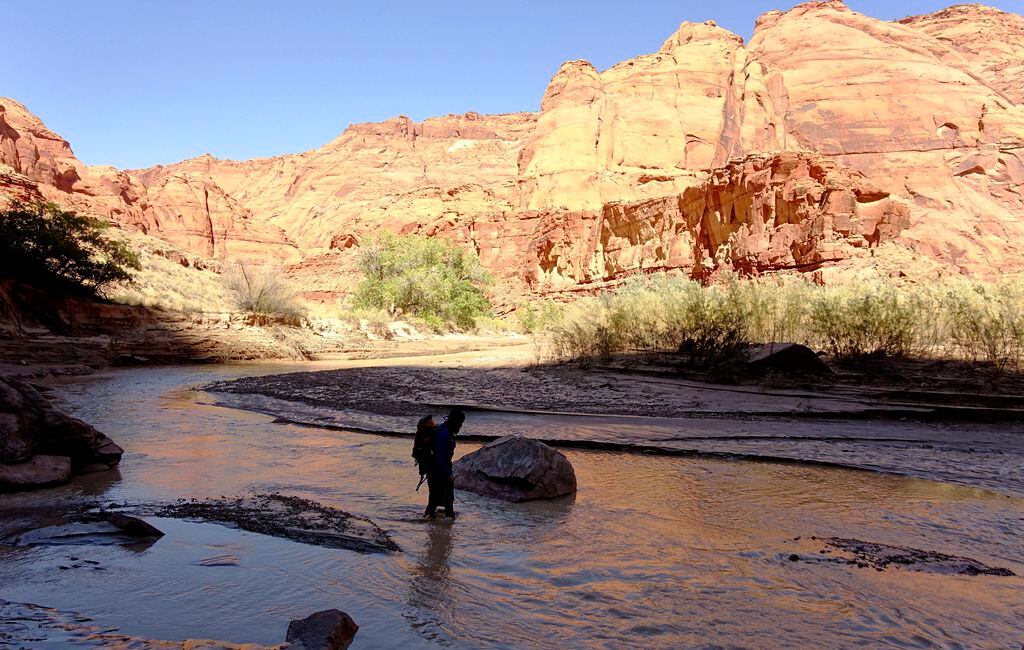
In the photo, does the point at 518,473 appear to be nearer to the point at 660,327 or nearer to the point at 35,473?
the point at 35,473

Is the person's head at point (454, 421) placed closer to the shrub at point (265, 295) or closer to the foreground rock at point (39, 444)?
the foreground rock at point (39, 444)

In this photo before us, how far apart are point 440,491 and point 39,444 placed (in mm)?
4100

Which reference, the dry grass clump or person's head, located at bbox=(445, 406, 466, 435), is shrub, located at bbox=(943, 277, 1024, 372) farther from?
the dry grass clump

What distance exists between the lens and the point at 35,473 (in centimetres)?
527

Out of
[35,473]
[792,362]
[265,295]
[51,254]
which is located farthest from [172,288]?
[792,362]

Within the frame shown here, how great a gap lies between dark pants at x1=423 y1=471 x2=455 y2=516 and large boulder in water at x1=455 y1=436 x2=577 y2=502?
0.83 m

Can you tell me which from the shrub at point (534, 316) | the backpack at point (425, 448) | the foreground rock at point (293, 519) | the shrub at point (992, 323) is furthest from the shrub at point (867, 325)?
the shrub at point (534, 316)

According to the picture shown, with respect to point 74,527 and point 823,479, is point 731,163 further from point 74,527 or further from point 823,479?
point 74,527

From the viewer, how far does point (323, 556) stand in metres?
3.66

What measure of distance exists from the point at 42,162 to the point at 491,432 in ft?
282

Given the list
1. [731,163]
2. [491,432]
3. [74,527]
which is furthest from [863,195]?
[74,527]

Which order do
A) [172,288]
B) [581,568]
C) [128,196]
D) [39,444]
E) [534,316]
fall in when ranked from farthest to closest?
[128,196]
[534,316]
[172,288]
[39,444]
[581,568]

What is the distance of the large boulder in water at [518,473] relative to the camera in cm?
526

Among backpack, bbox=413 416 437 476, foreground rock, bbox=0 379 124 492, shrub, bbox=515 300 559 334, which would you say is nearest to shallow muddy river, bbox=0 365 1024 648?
foreground rock, bbox=0 379 124 492
